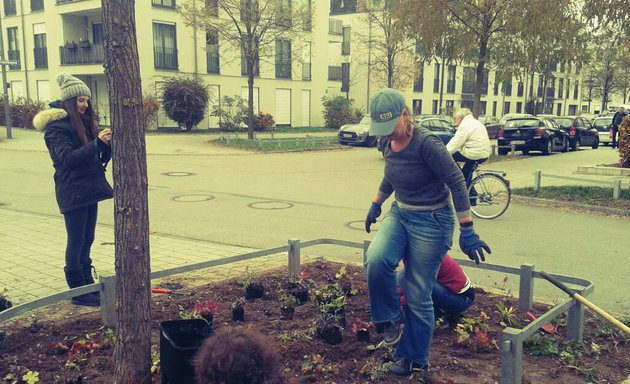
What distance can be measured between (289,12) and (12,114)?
1860 centimetres

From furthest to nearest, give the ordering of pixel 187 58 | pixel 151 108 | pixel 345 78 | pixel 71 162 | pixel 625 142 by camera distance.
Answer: pixel 345 78 < pixel 187 58 < pixel 151 108 < pixel 625 142 < pixel 71 162

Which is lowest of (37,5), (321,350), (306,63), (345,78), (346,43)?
(321,350)

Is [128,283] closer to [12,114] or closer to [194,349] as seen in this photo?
[194,349]

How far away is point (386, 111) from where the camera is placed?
3.47m

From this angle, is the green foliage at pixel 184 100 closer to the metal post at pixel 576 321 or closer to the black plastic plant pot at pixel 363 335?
the black plastic plant pot at pixel 363 335

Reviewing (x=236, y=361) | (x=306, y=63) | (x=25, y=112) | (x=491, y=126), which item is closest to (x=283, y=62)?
(x=306, y=63)

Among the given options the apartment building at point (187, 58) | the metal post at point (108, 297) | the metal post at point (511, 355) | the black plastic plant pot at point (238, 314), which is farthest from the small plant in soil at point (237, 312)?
the apartment building at point (187, 58)

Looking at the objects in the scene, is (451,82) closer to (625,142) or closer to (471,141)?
(625,142)

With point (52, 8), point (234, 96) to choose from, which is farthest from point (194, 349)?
point (52, 8)

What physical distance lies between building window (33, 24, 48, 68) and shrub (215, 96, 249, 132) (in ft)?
38.7

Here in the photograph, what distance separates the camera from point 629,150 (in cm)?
1477

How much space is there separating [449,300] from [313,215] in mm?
5850

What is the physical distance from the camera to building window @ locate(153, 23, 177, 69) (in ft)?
107

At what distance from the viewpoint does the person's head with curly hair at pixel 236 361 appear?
2020mm
